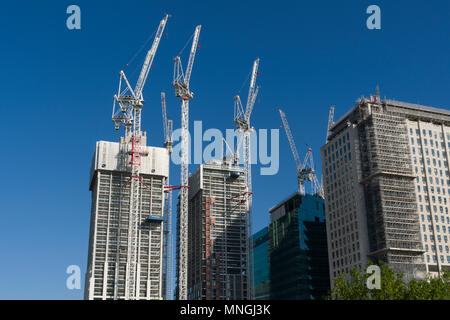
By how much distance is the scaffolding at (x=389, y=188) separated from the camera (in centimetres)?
15675

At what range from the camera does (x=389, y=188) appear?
163 meters

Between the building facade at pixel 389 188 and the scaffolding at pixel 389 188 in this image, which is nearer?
the scaffolding at pixel 389 188

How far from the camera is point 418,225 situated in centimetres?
16262

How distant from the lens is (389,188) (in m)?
163

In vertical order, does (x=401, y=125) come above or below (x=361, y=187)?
above

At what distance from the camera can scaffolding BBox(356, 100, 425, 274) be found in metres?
157

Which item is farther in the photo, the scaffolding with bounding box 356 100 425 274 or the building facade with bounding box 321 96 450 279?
the building facade with bounding box 321 96 450 279

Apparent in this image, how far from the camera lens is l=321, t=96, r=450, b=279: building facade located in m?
159
